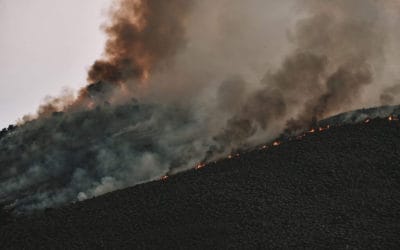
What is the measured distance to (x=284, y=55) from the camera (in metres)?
39.7

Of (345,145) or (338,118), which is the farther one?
(338,118)

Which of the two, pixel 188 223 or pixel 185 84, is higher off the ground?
pixel 185 84

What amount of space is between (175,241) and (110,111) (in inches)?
877

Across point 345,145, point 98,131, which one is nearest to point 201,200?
point 345,145

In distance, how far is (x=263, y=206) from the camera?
2008cm

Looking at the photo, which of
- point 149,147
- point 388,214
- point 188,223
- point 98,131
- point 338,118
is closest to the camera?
point 388,214

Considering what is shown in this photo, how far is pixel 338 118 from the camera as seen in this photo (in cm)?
2708

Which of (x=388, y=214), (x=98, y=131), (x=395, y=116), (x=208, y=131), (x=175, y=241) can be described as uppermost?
(x=98, y=131)

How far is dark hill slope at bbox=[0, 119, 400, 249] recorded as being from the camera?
18.4 m

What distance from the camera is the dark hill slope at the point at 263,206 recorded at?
18.4 metres

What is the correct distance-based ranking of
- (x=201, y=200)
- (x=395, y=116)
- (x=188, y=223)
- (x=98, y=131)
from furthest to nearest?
1. (x=98, y=131)
2. (x=395, y=116)
3. (x=201, y=200)
4. (x=188, y=223)

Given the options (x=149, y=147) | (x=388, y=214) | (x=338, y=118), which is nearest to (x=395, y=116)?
(x=338, y=118)

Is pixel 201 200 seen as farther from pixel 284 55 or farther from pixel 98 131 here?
pixel 284 55

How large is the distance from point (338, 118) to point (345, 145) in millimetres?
4339
